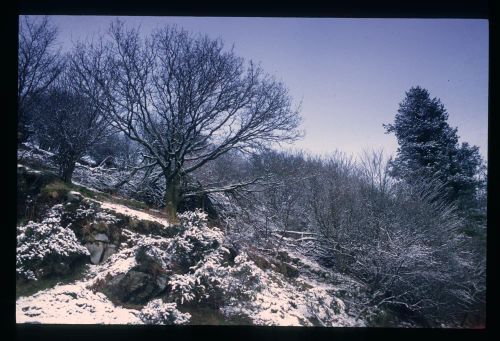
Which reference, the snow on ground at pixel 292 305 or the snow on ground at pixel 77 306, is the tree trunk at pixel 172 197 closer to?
the snow on ground at pixel 77 306

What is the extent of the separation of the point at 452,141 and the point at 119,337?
14.5 ft

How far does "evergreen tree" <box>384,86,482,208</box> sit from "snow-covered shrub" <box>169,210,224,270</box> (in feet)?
8.07

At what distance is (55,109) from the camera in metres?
3.42

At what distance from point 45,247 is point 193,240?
1671 mm

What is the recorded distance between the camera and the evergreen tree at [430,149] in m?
3.36

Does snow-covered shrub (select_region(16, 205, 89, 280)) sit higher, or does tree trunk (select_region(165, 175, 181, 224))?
tree trunk (select_region(165, 175, 181, 224))

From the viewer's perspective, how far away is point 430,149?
352 centimetres

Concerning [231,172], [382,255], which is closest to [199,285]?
[231,172]

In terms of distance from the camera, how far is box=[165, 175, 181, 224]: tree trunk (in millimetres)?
3552

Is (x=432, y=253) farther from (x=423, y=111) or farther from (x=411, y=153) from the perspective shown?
(x=423, y=111)

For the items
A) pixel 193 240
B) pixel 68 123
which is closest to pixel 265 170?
pixel 193 240

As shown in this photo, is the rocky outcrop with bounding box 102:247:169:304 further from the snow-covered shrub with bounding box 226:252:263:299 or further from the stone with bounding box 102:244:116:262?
the snow-covered shrub with bounding box 226:252:263:299

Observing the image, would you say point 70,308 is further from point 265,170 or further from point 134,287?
point 265,170

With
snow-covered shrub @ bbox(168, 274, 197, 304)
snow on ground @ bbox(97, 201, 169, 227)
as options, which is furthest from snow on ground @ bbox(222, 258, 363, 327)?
snow on ground @ bbox(97, 201, 169, 227)
